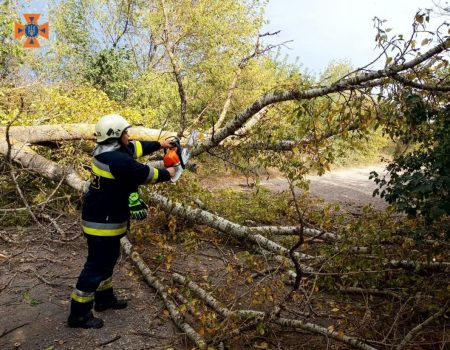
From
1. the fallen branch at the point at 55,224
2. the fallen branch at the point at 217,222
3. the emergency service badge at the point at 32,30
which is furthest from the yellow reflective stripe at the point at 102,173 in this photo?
the emergency service badge at the point at 32,30

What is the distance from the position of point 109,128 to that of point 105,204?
708 mm

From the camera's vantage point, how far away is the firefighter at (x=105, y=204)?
3.19 metres

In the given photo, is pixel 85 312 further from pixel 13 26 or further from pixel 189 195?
pixel 13 26

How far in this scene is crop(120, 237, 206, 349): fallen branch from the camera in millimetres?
2982

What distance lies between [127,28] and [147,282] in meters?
17.5

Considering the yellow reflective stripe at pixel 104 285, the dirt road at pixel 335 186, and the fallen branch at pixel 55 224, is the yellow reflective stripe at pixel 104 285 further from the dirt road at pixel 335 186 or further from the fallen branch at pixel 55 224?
the dirt road at pixel 335 186

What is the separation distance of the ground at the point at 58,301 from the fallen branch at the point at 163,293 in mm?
99

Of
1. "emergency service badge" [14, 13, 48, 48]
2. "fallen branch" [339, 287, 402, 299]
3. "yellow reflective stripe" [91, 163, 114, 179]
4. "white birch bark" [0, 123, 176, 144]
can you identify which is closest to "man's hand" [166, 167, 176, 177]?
"yellow reflective stripe" [91, 163, 114, 179]

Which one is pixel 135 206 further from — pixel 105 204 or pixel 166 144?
pixel 166 144

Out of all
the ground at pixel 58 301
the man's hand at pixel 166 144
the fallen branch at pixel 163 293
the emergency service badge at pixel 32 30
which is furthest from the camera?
the emergency service badge at pixel 32 30

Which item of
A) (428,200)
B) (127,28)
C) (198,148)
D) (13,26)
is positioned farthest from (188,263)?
(127,28)

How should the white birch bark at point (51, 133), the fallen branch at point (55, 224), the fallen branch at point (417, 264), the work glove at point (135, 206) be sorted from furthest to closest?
1. the white birch bark at point (51, 133)
2. the fallen branch at point (55, 224)
3. the fallen branch at point (417, 264)
4. the work glove at point (135, 206)

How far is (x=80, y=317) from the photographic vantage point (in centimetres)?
325

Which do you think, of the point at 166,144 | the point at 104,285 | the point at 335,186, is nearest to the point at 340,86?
the point at 166,144
